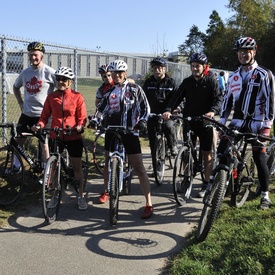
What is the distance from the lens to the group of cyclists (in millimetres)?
4543

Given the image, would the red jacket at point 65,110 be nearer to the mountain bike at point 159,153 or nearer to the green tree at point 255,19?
the mountain bike at point 159,153

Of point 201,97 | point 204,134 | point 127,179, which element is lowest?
point 127,179

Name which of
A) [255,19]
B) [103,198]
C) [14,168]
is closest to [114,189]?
[103,198]

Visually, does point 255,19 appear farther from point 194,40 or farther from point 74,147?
point 74,147

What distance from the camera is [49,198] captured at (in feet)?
16.1

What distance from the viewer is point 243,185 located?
4.78m

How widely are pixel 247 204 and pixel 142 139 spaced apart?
5561 mm

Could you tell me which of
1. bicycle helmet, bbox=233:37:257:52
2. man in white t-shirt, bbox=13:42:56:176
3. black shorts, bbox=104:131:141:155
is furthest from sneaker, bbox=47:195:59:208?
bicycle helmet, bbox=233:37:257:52

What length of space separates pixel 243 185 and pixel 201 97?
1345 millimetres

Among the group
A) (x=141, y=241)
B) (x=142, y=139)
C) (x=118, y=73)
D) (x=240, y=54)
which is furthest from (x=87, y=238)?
(x=142, y=139)

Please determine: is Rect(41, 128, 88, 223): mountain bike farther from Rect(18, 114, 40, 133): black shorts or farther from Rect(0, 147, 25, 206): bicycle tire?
Rect(18, 114, 40, 133): black shorts

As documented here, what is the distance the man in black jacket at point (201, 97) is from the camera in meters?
5.15

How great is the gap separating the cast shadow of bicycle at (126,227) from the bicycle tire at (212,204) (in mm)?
321

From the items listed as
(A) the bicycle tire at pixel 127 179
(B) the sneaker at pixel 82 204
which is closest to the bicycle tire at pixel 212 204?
(A) the bicycle tire at pixel 127 179
